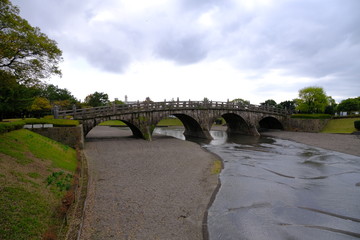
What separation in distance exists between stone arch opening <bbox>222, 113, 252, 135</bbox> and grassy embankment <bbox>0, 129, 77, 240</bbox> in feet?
119

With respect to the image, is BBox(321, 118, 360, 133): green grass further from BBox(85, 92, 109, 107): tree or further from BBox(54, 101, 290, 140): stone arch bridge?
BBox(85, 92, 109, 107): tree

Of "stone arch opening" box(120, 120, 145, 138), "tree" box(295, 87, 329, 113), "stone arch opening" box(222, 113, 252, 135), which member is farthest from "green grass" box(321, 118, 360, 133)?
"stone arch opening" box(120, 120, 145, 138)

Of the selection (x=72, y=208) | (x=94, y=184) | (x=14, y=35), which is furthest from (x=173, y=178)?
(x=14, y=35)

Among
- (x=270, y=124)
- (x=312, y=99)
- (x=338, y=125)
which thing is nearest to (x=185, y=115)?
(x=270, y=124)

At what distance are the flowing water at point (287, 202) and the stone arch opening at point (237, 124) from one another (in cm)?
2627

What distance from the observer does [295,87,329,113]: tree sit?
5546 centimetres

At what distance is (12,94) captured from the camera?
32.4 metres

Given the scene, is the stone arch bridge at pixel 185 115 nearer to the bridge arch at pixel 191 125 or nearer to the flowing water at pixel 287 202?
the bridge arch at pixel 191 125

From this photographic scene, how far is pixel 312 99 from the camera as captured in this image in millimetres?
56562

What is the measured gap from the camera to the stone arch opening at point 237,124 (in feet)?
142

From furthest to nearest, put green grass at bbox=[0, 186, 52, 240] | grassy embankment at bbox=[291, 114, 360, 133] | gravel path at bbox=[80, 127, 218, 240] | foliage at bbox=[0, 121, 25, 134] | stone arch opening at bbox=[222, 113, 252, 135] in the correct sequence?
stone arch opening at bbox=[222, 113, 252, 135], grassy embankment at bbox=[291, 114, 360, 133], foliage at bbox=[0, 121, 25, 134], gravel path at bbox=[80, 127, 218, 240], green grass at bbox=[0, 186, 52, 240]

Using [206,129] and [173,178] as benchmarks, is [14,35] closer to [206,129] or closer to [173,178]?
[173,178]

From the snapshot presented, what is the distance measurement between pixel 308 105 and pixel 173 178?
5855cm

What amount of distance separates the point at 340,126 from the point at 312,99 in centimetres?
1754
